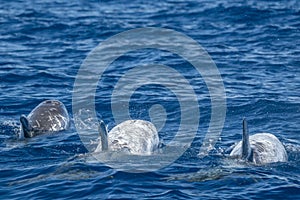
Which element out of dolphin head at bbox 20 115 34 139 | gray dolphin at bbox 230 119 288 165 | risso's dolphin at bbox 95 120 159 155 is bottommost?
gray dolphin at bbox 230 119 288 165

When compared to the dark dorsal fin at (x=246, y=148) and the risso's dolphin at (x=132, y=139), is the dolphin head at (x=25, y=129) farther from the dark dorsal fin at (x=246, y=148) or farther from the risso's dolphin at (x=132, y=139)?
the dark dorsal fin at (x=246, y=148)

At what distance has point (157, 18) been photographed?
1394 inches

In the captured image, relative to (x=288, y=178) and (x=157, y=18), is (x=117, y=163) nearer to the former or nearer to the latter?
(x=288, y=178)

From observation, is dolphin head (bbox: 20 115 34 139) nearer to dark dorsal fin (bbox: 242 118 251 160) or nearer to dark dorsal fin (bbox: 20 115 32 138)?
dark dorsal fin (bbox: 20 115 32 138)

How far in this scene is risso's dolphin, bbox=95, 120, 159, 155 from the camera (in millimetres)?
18641

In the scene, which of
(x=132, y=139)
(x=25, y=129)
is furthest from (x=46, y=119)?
(x=132, y=139)

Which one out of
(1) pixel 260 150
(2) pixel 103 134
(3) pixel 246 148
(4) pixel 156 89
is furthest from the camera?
(4) pixel 156 89

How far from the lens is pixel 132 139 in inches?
757

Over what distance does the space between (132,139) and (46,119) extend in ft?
12.2

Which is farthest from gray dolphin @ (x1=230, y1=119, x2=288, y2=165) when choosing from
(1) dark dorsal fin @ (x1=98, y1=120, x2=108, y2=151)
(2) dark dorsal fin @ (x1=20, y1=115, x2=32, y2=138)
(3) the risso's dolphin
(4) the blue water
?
(2) dark dorsal fin @ (x1=20, y1=115, x2=32, y2=138)

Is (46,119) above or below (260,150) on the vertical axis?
above

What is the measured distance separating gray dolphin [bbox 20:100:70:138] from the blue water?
0.36 m

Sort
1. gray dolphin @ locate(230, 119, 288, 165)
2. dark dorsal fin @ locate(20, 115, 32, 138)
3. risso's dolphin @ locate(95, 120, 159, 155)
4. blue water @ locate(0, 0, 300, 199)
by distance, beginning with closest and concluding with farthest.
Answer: blue water @ locate(0, 0, 300, 199) < gray dolphin @ locate(230, 119, 288, 165) < risso's dolphin @ locate(95, 120, 159, 155) < dark dorsal fin @ locate(20, 115, 32, 138)

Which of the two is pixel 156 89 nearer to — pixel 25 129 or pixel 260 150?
pixel 25 129
